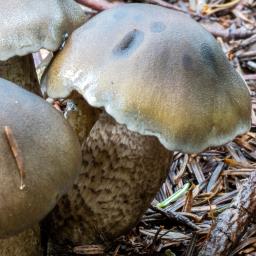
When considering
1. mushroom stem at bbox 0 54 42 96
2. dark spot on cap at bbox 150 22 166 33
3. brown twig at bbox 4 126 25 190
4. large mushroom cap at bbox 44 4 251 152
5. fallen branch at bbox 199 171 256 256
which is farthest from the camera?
mushroom stem at bbox 0 54 42 96

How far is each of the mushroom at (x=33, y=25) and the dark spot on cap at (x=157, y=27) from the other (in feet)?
0.90

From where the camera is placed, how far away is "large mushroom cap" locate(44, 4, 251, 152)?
139 cm

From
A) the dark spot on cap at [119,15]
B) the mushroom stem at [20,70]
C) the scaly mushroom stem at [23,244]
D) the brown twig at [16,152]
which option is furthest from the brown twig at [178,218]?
the brown twig at [16,152]

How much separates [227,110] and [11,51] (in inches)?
24.0

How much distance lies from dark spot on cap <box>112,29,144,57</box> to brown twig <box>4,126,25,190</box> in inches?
15.8

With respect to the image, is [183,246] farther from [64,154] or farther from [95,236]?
[64,154]

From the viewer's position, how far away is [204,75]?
A: 4.83 feet

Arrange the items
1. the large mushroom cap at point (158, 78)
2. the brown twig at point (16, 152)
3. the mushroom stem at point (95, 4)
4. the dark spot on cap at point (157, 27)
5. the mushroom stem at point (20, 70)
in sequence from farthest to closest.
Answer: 1. the mushroom stem at point (95, 4)
2. the mushroom stem at point (20, 70)
3. the dark spot on cap at point (157, 27)
4. the large mushroom cap at point (158, 78)
5. the brown twig at point (16, 152)

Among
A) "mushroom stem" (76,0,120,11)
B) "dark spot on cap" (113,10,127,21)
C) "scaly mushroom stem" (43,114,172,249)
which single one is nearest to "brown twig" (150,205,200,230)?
"scaly mushroom stem" (43,114,172,249)

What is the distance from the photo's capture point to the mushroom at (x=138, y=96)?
1.39 meters

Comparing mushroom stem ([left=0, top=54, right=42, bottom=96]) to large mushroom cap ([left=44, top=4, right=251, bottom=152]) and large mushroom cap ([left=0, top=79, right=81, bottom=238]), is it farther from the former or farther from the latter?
large mushroom cap ([left=0, top=79, right=81, bottom=238])

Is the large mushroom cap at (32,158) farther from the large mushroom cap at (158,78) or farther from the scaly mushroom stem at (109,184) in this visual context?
the scaly mushroom stem at (109,184)

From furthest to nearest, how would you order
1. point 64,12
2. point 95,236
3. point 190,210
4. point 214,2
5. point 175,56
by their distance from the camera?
point 214,2 < point 190,210 < point 95,236 < point 64,12 < point 175,56

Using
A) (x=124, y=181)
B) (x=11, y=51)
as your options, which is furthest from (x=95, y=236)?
(x=11, y=51)
